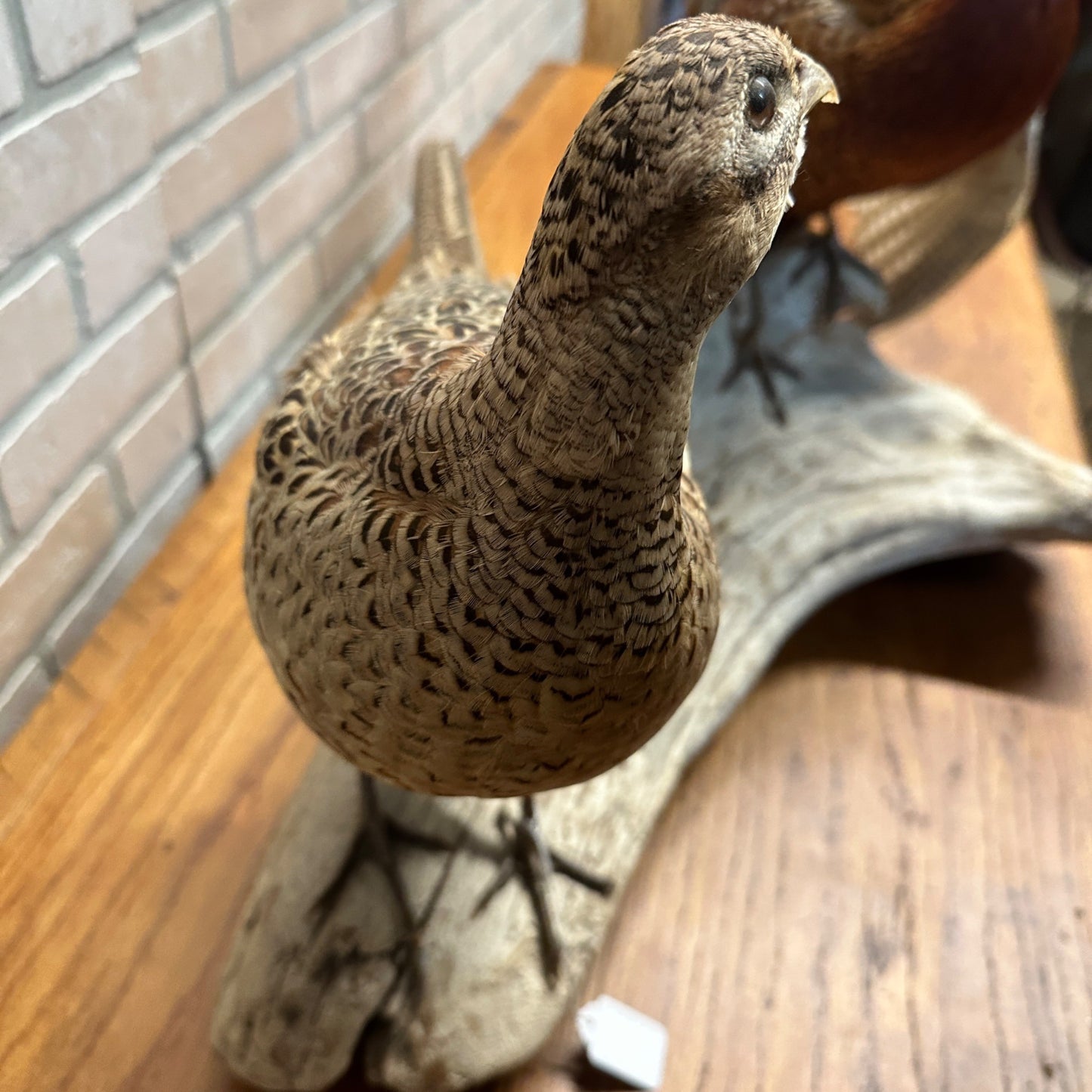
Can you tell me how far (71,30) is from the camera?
68 cm

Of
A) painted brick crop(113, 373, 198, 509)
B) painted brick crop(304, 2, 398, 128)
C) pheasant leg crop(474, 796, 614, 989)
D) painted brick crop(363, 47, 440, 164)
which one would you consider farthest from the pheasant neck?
painted brick crop(363, 47, 440, 164)

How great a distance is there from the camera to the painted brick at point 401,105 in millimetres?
1234

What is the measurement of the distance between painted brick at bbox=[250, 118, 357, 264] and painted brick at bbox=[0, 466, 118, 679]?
1.12 ft

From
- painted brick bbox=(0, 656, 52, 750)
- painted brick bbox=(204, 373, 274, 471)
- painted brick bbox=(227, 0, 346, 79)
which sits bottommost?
painted brick bbox=(0, 656, 52, 750)

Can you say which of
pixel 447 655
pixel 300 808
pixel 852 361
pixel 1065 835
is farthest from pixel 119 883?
pixel 852 361

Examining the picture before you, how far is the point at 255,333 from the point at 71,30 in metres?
0.42

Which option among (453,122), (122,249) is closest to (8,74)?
(122,249)

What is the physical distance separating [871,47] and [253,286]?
63 cm

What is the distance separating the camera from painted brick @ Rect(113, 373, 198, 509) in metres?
0.89

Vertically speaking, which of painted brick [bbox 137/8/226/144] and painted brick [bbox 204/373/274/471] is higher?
painted brick [bbox 137/8/226/144]

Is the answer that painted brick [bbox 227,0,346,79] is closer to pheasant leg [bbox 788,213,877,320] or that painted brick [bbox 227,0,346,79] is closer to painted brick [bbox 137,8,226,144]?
painted brick [bbox 137,8,226,144]

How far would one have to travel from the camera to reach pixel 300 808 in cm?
73

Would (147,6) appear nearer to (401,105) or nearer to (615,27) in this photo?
(401,105)

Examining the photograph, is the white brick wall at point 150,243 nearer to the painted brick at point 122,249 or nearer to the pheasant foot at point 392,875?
the painted brick at point 122,249
